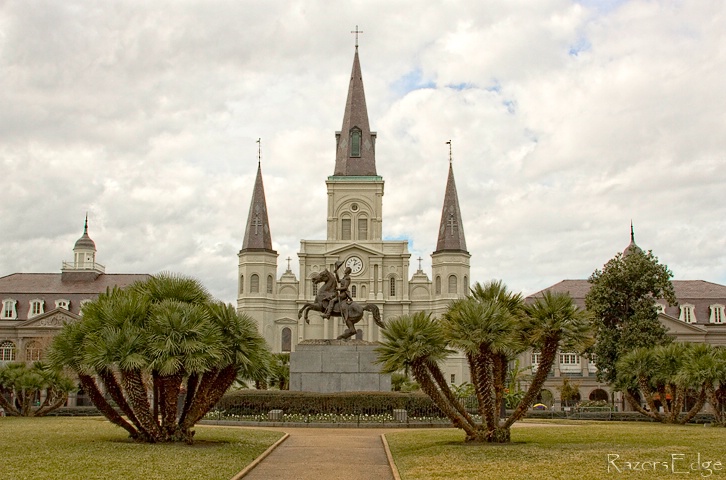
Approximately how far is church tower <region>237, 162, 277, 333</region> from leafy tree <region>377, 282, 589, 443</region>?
73.3 metres

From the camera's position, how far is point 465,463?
18859mm

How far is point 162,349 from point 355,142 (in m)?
84.2

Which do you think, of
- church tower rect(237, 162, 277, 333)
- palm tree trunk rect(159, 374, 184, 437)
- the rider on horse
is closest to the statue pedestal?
the rider on horse

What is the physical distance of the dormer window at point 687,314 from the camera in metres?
86.2

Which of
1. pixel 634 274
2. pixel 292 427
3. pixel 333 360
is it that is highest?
pixel 634 274

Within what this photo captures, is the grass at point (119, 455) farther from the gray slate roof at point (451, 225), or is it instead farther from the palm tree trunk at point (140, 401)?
the gray slate roof at point (451, 225)

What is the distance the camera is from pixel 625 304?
2058 inches

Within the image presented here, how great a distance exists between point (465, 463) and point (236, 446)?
6.84 meters

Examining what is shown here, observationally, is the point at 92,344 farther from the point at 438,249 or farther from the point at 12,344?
the point at 438,249

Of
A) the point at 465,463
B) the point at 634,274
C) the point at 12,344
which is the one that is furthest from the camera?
the point at 12,344

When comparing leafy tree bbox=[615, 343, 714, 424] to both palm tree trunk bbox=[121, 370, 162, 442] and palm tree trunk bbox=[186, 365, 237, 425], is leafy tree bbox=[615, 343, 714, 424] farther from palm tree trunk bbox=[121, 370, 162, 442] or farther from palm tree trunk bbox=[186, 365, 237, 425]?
palm tree trunk bbox=[121, 370, 162, 442]

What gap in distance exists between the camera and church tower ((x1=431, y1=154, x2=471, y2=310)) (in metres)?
96.9

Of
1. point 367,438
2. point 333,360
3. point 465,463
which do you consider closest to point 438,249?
point 333,360

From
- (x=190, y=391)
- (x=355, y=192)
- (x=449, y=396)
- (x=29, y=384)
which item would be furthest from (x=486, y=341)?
(x=355, y=192)
